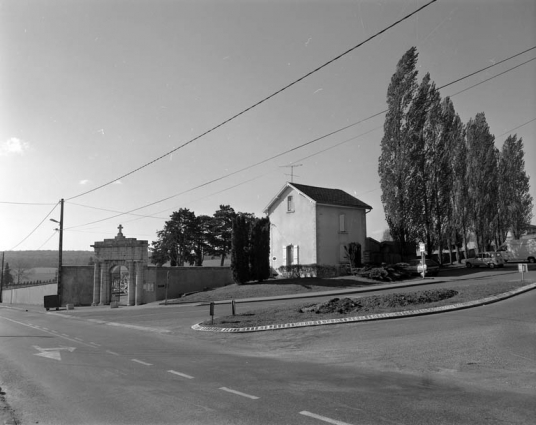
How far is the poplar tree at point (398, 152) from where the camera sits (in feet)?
139

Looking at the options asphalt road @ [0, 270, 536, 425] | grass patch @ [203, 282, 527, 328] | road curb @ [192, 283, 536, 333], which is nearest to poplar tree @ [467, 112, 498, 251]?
grass patch @ [203, 282, 527, 328]

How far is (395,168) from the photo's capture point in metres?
43.0

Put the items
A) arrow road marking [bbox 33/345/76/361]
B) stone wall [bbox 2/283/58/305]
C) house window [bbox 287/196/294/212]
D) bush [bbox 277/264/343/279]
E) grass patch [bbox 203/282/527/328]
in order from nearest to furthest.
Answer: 1. arrow road marking [bbox 33/345/76/361]
2. grass patch [bbox 203/282/527/328]
3. bush [bbox 277/264/343/279]
4. house window [bbox 287/196/294/212]
5. stone wall [bbox 2/283/58/305]

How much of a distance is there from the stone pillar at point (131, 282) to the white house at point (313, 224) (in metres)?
13.7

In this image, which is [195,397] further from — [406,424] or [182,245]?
[182,245]

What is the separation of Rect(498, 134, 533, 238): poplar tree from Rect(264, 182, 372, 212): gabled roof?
19836mm

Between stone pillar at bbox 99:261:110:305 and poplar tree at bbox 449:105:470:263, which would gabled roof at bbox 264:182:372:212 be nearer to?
poplar tree at bbox 449:105:470:263

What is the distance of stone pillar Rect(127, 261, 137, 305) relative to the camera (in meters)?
41.2

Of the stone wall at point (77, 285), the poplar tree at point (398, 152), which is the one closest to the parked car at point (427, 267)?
the poplar tree at point (398, 152)

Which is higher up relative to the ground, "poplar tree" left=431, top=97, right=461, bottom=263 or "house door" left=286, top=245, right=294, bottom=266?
"poplar tree" left=431, top=97, right=461, bottom=263

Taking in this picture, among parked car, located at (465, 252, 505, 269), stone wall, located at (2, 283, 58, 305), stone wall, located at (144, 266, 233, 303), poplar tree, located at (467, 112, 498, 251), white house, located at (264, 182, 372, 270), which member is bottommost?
stone wall, located at (2, 283, 58, 305)

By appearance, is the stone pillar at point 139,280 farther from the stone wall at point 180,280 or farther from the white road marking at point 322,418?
the white road marking at point 322,418

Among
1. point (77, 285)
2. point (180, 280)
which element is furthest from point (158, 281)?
point (77, 285)

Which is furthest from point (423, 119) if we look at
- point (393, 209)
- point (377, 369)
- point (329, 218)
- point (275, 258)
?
point (377, 369)
